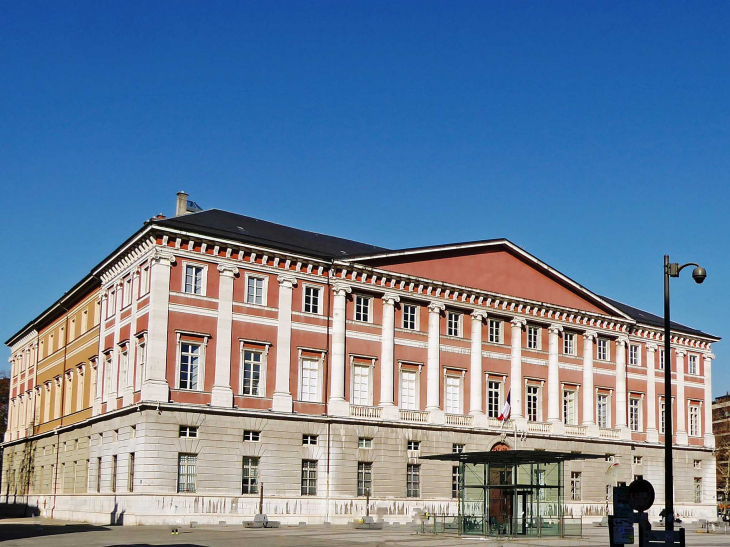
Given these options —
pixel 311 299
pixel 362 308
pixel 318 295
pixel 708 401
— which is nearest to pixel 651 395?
pixel 708 401

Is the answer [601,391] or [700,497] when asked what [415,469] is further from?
[700,497]

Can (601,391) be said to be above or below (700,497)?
above

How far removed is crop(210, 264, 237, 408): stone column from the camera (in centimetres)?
4741

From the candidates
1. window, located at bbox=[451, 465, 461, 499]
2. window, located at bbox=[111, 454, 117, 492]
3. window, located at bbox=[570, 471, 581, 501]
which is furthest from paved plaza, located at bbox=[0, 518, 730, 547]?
window, located at bbox=[570, 471, 581, 501]

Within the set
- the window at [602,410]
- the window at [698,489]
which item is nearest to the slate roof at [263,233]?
the window at [602,410]

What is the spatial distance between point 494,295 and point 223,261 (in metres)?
18.7

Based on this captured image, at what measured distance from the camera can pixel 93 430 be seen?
176 ft

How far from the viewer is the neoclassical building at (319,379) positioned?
4659 cm

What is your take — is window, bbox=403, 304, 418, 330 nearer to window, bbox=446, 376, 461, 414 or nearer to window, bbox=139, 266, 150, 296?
window, bbox=446, 376, 461, 414

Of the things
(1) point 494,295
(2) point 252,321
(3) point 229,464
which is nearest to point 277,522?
(3) point 229,464

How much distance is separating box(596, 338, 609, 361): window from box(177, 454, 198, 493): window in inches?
1233

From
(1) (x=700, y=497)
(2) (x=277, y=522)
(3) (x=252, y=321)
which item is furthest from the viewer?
(1) (x=700, y=497)

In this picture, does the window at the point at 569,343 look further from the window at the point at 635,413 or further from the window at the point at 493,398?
the window at the point at 635,413

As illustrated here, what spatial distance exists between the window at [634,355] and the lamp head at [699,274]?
41.3 metres
